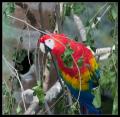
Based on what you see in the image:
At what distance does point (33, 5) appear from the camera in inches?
A: 87.3

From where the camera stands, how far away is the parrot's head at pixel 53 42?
47.8 inches

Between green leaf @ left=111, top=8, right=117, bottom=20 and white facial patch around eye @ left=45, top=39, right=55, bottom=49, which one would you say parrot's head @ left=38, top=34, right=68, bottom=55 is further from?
green leaf @ left=111, top=8, right=117, bottom=20

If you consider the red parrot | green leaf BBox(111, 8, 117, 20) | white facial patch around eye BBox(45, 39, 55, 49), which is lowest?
the red parrot

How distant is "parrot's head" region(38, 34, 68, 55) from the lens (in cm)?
121

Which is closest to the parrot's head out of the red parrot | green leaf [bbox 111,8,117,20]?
the red parrot

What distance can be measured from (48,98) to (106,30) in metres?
0.87

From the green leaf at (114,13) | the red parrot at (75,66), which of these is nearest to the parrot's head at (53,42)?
the red parrot at (75,66)

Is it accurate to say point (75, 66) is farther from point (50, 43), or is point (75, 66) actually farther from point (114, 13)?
point (114, 13)

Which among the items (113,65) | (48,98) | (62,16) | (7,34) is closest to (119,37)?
(113,65)

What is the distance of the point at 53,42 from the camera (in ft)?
4.13

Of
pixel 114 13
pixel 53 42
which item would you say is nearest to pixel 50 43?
pixel 53 42

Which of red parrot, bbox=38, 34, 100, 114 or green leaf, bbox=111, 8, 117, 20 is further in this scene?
red parrot, bbox=38, 34, 100, 114

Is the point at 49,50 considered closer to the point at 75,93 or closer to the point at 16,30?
the point at 75,93

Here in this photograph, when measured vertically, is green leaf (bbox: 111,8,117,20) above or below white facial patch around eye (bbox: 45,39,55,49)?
above
